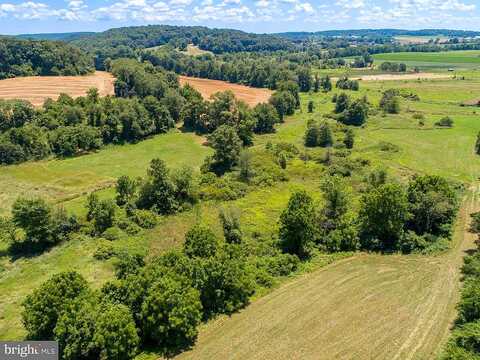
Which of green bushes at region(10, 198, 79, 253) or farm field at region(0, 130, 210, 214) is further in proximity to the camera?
farm field at region(0, 130, 210, 214)

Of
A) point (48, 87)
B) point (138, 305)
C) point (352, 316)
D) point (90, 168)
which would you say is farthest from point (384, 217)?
point (48, 87)

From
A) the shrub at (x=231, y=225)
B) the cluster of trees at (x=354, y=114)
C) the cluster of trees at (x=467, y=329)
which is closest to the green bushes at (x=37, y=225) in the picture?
the shrub at (x=231, y=225)

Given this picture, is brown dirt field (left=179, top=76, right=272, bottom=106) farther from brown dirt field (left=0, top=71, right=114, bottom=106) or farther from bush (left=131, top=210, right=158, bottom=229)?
bush (left=131, top=210, right=158, bottom=229)

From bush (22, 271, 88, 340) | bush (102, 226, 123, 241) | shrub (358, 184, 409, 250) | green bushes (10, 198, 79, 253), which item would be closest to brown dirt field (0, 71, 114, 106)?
green bushes (10, 198, 79, 253)

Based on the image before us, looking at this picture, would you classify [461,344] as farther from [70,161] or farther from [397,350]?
[70,161]

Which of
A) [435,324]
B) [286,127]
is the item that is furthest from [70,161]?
[435,324]

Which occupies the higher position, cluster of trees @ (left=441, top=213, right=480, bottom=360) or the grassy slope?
cluster of trees @ (left=441, top=213, right=480, bottom=360)

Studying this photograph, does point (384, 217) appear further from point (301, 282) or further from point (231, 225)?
point (231, 225)
